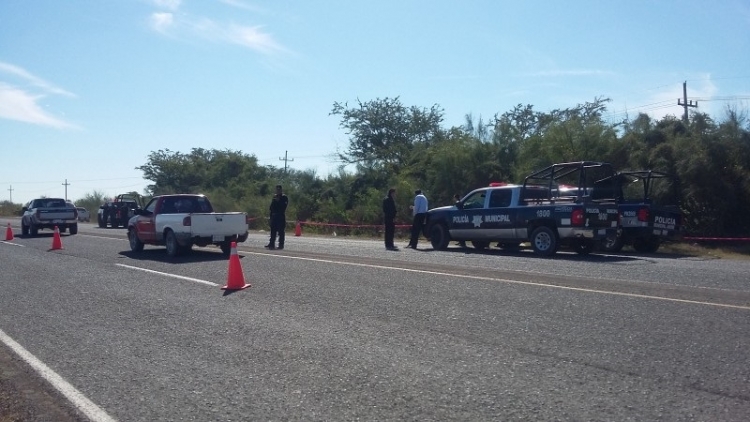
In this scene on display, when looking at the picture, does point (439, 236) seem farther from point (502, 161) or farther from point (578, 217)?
point (502, 161)

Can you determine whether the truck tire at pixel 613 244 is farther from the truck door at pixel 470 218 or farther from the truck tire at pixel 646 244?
the truck door at pixel 470 218

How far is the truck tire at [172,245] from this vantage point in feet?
69.3

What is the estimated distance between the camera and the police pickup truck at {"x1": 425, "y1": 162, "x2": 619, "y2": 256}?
1955 centimetres

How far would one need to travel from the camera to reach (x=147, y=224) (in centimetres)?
2241

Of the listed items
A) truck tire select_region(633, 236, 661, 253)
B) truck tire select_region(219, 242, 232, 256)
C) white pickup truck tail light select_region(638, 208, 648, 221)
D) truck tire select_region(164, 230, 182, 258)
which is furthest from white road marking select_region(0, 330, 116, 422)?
truck tire select_region(633, 236, 661, 253)

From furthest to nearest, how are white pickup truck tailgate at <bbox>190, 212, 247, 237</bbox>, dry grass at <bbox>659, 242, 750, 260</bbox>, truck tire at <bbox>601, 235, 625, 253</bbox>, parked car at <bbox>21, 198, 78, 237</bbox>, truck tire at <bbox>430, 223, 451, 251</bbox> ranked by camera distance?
1. parked car at <bbox>21, 198, 78, 237</bbox>
2. truck tire at <bbox>430, 223, 451, 251</bbox>
3. dry grass at <bbox>659, 242, 750, 260</bbox>
4. truck tire at <bbox>601, 235, 625, 253</bbox>
5. white pickup truck tailgate at <bbox>190, 212, 247, 237</bbox>

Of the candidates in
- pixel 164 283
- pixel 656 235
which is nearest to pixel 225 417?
pixel 164 283

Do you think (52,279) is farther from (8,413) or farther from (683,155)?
(683,155)

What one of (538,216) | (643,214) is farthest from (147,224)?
(643,214)

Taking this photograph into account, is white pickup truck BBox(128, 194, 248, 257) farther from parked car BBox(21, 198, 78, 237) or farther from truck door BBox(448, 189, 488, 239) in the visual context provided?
parked car BBox(21, 198, 78, 237)

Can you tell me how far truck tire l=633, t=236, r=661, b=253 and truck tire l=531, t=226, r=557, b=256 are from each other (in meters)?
3.02

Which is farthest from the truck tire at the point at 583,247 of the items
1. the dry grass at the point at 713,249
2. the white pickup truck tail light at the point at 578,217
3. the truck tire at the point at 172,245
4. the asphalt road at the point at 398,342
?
the truck tire at the point at 172,245

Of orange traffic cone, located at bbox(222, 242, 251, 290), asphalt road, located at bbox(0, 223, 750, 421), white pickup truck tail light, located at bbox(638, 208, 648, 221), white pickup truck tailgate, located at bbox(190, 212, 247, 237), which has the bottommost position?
asphalt road, located at bbox(0, 223, 750, 421)

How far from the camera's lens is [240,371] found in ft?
25.9
